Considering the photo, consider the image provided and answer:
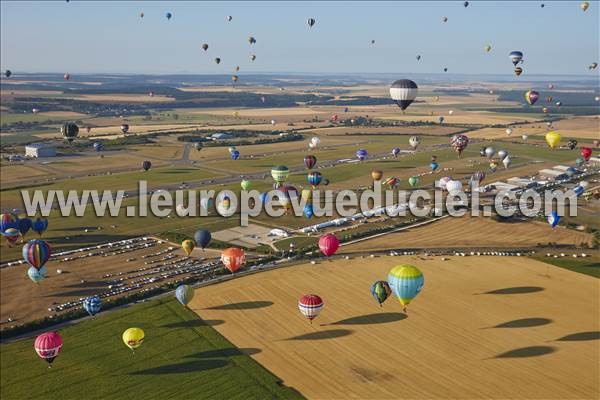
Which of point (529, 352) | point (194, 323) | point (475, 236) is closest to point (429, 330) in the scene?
point (529, 352)

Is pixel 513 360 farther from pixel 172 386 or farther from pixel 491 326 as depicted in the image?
pixel 172 386

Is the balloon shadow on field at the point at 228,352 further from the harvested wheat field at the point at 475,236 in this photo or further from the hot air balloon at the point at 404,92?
the hot air balloon at the point at 404,92

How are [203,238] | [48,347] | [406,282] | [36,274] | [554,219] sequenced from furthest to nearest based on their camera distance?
[554,219] → [203,238] → [36,274] → [406,282] → [48,347]

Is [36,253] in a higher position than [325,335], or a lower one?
higher

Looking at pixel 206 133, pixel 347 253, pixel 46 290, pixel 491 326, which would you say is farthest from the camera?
pixel 206 133

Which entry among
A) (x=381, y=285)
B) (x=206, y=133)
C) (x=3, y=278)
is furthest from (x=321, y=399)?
(x=206, y=133)

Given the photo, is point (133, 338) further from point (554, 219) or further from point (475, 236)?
point (554, 219)

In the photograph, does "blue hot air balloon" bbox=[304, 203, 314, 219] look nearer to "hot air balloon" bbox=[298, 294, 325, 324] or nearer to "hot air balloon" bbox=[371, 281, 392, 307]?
"hot air balloon" bbox=[371, 281, 392, 307]
